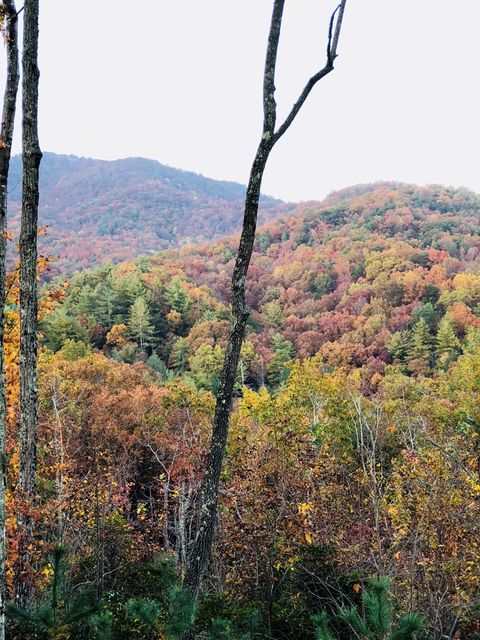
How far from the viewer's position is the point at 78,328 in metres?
45.1

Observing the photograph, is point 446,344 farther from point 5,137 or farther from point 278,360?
point 5,137

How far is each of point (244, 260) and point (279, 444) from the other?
553 centimetres

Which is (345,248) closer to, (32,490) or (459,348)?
(459,348)

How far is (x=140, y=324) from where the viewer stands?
53469 mm

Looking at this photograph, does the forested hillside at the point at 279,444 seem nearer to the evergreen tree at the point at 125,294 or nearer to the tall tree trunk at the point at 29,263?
the evergreen tree at the point at 125,294

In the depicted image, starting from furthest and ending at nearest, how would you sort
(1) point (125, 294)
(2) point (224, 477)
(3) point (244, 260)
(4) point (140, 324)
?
(1) point (125, 294) < (4) point (140, 324) < (2) point (224, 477) < (3) point (244, 260)

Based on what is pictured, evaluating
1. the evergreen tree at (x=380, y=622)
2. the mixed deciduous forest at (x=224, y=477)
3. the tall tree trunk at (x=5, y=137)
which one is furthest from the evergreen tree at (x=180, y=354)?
the evergreen tree at (x=380, y=622)

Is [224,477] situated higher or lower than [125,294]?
higher

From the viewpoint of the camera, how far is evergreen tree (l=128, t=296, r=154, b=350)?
53.4m

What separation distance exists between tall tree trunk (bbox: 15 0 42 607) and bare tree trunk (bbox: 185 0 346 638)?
6.55 feet

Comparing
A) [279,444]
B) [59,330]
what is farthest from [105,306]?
[279,444]

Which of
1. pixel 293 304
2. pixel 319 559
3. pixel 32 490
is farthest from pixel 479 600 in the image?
pixel 293 304

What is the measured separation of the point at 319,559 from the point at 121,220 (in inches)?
7144

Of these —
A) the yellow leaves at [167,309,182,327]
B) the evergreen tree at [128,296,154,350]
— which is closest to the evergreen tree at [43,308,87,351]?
the evergreen tree at [128,296,154,350]
